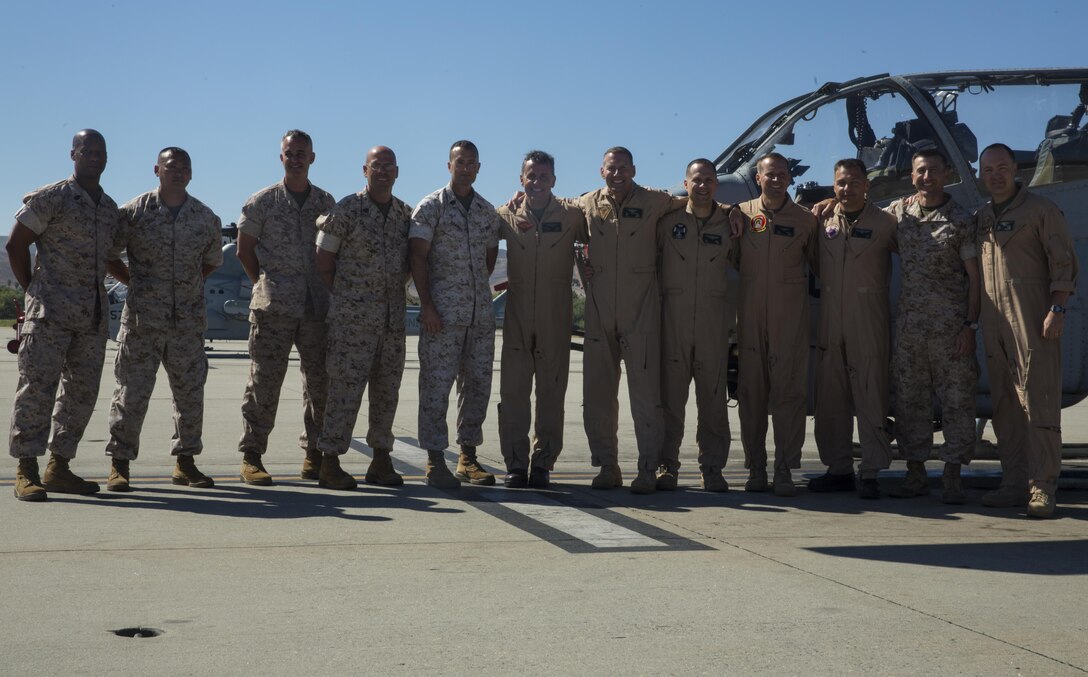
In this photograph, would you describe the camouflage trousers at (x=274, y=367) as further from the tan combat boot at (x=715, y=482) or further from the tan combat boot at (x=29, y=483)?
the tan combat boot at (x=715, y=482)

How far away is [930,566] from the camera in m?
4.32

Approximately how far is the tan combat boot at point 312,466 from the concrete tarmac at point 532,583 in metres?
0.27

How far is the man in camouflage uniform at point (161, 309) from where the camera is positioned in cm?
585

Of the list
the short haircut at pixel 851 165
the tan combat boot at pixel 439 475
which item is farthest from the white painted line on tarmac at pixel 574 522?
the short haircut at pixel 851 165

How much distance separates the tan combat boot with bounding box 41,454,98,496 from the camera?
5.65 metres

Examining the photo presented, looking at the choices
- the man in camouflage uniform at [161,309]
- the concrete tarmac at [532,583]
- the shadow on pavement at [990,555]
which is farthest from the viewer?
the man in camouflage uniform at [161,309]

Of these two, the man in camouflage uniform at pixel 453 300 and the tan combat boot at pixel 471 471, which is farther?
the tan combat boot at pixel 471 471

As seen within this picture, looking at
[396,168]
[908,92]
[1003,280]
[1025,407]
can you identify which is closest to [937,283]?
[1003,280]

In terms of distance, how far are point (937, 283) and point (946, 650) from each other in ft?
9.92

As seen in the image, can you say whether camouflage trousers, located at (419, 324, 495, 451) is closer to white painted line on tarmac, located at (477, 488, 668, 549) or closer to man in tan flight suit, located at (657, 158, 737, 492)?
white painted line on tarmac, located at (477, 488, 668, 549)

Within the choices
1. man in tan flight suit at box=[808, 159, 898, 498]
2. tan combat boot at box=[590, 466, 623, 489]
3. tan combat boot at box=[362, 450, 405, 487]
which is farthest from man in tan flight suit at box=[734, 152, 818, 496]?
tan combat boot at box=[362, 450, 405, 487]

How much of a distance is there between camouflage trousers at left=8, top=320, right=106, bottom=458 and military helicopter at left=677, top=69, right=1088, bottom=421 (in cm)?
354

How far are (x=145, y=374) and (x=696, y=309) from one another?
2.97 m

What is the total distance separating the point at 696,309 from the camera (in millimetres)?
6020
